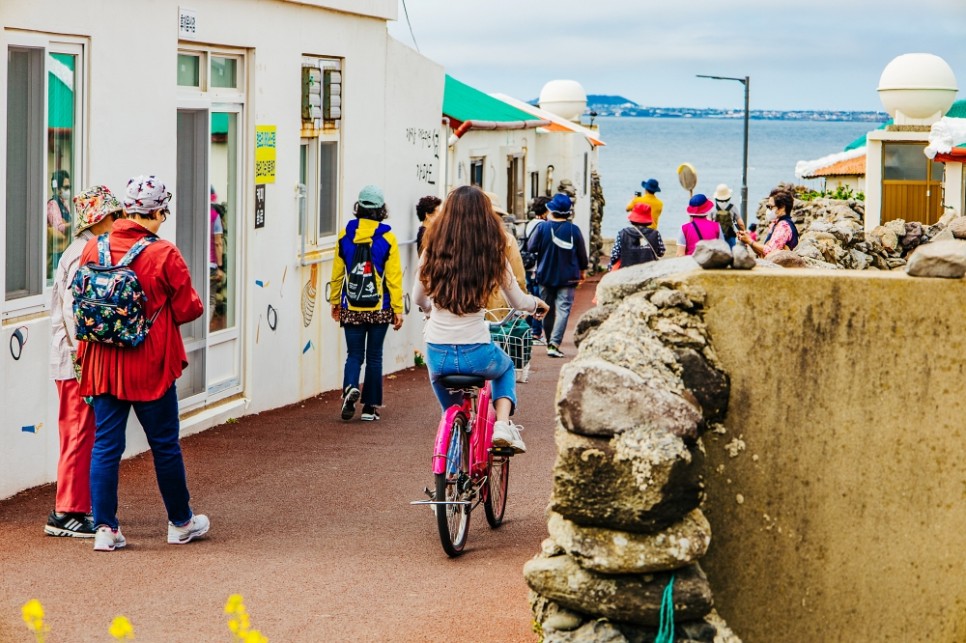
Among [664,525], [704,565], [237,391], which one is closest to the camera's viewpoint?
→ [664,525]

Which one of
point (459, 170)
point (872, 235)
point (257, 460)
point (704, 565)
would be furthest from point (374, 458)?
point (872, 235)

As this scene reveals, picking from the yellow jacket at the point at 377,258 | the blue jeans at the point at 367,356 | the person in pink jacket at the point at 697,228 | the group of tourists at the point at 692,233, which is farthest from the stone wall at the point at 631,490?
the person in pink jacket at the point at 697,228

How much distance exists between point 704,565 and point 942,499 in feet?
2.76

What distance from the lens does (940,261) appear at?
16.1ft

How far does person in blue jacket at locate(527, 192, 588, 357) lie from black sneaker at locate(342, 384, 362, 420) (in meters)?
4.89

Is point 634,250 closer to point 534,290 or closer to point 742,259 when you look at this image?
point 534,290

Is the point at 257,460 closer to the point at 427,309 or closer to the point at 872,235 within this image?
the point at 427,309

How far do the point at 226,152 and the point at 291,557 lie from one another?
4711 mm

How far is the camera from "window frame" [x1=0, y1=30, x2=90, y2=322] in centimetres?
804

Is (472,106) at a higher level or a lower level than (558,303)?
higher

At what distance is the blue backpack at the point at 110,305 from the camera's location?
6.81 m

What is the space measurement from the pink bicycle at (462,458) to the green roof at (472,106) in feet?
34.6

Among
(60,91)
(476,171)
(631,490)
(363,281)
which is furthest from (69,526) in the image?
(476,171)

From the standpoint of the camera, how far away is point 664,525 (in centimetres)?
471
